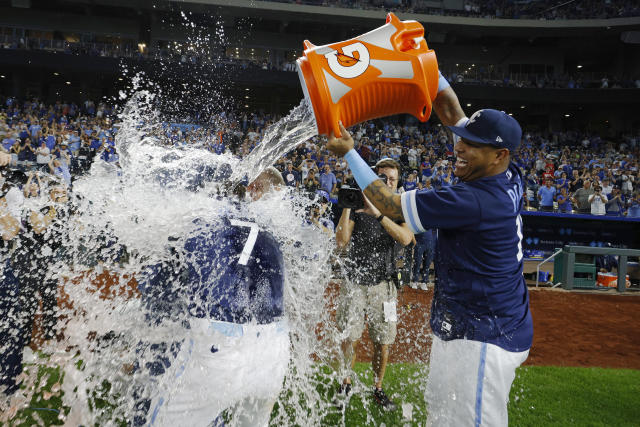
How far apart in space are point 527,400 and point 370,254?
2362 millimetres

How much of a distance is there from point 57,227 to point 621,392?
660 centimetres

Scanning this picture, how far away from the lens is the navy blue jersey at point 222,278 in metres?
2.28

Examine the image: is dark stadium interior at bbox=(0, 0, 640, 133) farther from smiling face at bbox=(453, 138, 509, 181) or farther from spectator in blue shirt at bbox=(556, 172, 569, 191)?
smiling face at bbox=(453, 138, 509, 181)

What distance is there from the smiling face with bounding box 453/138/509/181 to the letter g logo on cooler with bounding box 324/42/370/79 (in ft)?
2.76

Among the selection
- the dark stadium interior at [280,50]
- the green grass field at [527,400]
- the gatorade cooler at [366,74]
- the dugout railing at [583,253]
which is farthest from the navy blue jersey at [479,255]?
the dark stadium interior at [280,50]

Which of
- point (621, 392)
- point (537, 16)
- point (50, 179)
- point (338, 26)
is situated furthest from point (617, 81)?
point (50, 179)

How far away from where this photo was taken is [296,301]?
3357 mm

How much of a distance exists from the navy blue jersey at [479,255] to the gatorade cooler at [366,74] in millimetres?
515

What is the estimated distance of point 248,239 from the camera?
2.37 m

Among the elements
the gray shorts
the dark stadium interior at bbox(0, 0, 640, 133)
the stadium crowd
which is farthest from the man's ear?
the dark stadium interior at bbox(0, 0, 640, 133)

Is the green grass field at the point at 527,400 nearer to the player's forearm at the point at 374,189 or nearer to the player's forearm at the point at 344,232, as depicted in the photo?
the player's forearm at the point at 344,232

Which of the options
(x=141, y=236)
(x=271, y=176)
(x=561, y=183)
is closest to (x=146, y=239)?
(x=141, y=236)

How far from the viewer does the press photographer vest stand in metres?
4.45

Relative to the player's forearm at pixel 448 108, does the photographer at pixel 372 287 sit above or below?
below
